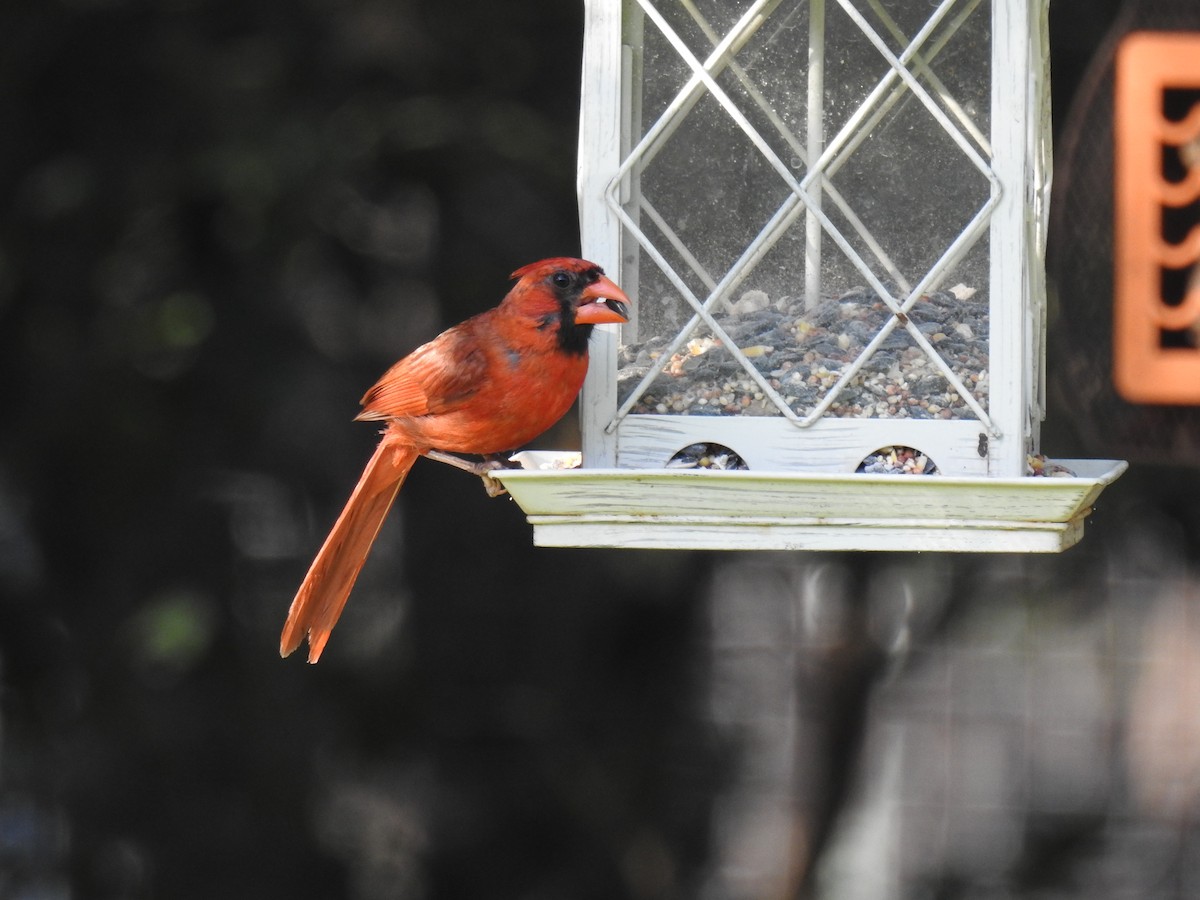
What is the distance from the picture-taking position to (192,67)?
2936 mm

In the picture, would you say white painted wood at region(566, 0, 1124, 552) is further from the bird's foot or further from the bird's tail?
the bird's tail

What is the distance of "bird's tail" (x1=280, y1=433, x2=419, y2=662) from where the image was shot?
5.83ft

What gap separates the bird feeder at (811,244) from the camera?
158 cm

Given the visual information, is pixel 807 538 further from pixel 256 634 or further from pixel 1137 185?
pixel 256 634

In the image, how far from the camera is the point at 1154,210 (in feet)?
6.17

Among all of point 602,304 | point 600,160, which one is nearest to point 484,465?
point 602,304

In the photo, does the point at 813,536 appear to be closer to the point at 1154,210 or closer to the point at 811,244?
the point at 811,244

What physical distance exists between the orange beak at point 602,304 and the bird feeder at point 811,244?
0.07 metres

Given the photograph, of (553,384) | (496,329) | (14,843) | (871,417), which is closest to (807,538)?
(871,417)

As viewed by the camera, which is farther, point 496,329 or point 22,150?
point 22,150

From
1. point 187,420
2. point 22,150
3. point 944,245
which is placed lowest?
point 187,420

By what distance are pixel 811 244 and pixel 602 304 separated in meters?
0.25

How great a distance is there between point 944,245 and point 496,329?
0.51m

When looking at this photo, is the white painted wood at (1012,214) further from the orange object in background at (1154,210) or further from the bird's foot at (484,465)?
the bird's foot at (484,465)
